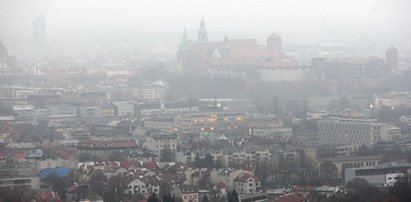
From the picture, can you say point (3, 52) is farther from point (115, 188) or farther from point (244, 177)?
point (115, 188)

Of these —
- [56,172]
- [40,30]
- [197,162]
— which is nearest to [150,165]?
[197,162]

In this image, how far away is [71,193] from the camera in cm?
1758

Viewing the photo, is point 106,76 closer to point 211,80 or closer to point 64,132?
point 211,80

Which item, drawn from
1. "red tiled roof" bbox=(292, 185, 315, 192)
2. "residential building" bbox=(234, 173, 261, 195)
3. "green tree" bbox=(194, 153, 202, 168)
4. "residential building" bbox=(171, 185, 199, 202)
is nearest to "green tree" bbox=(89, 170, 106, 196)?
"residential building" bbox=(171, 185, 199, 202)

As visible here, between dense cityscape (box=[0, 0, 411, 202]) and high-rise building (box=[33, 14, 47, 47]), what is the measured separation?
0.09 m

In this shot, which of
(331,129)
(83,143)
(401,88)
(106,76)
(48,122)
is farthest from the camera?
(106,76)

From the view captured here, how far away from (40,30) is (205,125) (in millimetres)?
25291

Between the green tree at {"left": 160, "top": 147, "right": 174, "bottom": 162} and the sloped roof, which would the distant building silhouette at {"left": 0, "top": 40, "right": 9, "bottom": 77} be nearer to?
the green tree at {"left": 160, "top": 147, "right": 174, "bottom": 162}

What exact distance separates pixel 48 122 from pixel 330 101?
7812 millimetres

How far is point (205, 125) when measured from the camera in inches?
1122

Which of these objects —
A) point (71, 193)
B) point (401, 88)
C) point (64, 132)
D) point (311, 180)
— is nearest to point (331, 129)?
point (64, 132)

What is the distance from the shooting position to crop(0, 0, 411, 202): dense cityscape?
718 inches

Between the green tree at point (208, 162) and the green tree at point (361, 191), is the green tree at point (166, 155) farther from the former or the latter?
the green tree at point (361, 191)

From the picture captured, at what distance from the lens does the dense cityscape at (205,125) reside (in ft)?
59.8
